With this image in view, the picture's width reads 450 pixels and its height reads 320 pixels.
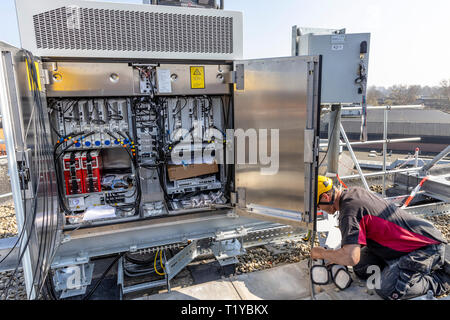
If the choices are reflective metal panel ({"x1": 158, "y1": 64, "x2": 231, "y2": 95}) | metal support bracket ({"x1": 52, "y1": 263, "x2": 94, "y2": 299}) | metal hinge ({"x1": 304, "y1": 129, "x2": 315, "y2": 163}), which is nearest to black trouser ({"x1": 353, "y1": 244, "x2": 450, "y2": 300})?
metal hinge ({"x1": 304, "y1": 129, "x2": 315, "y2": 163})

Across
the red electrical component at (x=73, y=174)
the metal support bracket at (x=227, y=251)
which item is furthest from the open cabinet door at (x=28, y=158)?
the metal support bracket at (x=227, y=251)

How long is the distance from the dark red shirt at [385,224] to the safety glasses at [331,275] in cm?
38

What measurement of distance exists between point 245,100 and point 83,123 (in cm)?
161

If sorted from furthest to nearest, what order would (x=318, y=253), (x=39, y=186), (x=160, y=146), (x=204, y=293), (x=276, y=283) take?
1. (x=160, y=146)
2. (x=276, y=283)
3. (x=204, y=293)
4. (x=318, y=253)
5. (x=39, y=186)

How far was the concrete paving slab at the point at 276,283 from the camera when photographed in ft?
8.79

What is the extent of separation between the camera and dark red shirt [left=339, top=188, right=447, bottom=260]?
94.8 inches

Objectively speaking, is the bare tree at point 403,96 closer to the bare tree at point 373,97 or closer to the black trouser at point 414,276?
the bare tree at point 373,97

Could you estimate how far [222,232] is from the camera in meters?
3.07

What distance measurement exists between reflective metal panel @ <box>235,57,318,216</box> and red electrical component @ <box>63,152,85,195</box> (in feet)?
5.07

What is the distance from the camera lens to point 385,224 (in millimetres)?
2461

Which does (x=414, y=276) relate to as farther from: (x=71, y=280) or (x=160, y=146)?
(x=71, y=280)

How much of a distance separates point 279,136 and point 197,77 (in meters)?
0.97

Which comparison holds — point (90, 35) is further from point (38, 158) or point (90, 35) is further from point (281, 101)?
point (281, 101)

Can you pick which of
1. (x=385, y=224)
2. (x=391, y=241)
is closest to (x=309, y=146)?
(x=385, y=224)
